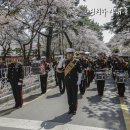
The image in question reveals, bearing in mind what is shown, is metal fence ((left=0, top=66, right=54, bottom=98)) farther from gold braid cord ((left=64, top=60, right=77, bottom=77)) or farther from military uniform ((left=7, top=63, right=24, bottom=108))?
gold braid cord ((left=64, top=60, right=77, bottom=77))

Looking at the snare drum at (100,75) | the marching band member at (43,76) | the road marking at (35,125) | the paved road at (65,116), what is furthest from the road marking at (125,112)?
the marching band member at (43,76)

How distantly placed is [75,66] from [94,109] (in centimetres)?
159

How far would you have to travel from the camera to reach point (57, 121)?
8.26 meters

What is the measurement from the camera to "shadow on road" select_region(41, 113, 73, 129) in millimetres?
7817

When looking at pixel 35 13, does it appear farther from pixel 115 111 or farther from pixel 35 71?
pixel 115 111

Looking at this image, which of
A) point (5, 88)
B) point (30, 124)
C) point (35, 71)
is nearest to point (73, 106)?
point (30, 124)

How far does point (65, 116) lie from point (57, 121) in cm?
63

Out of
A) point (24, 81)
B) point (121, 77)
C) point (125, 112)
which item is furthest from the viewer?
point (24, 81)

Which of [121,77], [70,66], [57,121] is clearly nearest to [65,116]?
[57,121]

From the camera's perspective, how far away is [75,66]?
9.30 meters

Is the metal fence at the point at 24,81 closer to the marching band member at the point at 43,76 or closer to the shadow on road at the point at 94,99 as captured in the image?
the marching band member at the point at 43,76

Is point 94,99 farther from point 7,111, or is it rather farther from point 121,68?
point 7,111

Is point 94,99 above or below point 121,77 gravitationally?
below

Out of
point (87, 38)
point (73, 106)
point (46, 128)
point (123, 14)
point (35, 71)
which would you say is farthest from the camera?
point (87, 38)
